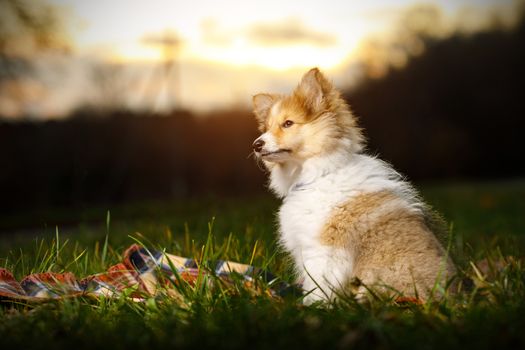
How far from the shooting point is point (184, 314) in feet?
11.7

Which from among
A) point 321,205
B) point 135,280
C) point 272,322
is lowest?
point 135,280

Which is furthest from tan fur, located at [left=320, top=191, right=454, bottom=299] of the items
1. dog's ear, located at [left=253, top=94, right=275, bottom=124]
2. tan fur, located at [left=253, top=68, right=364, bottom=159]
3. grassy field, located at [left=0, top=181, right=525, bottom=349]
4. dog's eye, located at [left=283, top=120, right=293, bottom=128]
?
dog's ear, located at [left=253, top=94, right=275, bottom=124]

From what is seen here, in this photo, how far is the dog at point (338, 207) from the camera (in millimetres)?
3832

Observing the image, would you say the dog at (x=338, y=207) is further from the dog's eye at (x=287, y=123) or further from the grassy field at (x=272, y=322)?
the grassy field at (x=272, y=322)

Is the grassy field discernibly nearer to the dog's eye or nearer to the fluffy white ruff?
the fluffy white ruff

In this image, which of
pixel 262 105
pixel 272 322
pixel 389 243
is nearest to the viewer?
pixel 272 322

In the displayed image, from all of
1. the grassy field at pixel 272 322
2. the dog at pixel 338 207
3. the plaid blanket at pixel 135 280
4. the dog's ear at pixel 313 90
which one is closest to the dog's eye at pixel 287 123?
the dog at pixel 338 207

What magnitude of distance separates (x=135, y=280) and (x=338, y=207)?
1.73 metres

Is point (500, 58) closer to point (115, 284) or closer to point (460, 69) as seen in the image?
point (460, 69)

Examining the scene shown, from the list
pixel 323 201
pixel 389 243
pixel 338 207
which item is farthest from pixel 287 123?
pixel 389 243

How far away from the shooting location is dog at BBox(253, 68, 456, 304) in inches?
151

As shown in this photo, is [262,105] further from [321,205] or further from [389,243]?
[389,243]

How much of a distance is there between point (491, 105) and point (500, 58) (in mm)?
2736

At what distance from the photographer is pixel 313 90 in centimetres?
459
